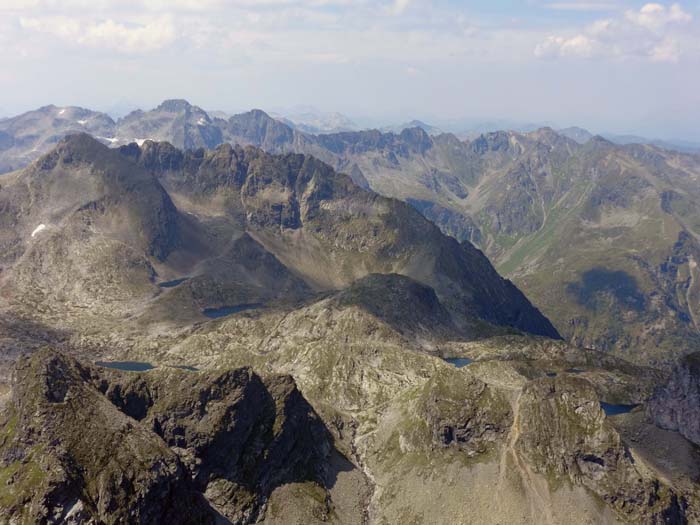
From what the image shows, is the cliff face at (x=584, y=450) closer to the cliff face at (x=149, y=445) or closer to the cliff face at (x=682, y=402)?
the cliff face at (x=682, y=402)

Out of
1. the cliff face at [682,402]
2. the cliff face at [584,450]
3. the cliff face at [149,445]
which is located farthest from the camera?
the cliff face at [682,402]

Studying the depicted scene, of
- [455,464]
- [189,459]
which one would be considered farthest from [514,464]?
[189,459]

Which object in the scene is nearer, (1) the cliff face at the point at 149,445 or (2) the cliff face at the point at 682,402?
(1) the cliff face at the point at 149,445

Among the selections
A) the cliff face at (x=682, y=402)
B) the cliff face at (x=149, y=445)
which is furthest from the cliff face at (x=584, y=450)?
the cliff face at (x=149, y=445)

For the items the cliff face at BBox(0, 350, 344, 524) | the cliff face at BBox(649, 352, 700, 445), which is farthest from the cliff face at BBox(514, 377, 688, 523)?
the cliff face at BBox(0, 350, 344, 524)

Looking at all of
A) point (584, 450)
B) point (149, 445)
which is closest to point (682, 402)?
point (584, 450)
